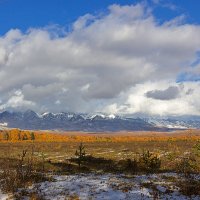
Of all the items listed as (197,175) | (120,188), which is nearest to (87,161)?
(197,175)

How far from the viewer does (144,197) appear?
28484mm

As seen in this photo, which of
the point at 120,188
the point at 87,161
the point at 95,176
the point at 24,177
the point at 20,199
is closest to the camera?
the point at 20,199

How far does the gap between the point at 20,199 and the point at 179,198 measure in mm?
11874

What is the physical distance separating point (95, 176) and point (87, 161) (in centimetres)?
4692

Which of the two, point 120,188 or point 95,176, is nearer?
point 120,188

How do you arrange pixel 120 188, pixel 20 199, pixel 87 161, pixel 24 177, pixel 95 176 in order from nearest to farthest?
pixel 20 199 → pixel 120 188 → pixel 24 177 → pixel 95 176 → pixel 87 161

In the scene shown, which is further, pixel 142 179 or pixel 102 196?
pixel 142 179

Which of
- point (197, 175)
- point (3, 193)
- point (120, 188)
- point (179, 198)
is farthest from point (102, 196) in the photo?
point (197, 175)

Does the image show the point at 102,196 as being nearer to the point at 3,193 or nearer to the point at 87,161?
the point at 3,193

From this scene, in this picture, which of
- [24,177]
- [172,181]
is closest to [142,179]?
[172,181]

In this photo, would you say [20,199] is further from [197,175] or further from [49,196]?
[197,175]

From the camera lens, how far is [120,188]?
3050 cm

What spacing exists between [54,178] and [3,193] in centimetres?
567

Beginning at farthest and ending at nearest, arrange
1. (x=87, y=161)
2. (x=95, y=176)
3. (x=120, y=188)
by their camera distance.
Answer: (x=87, y=161)
(x=95, y=176)
(x=120, y=188)
